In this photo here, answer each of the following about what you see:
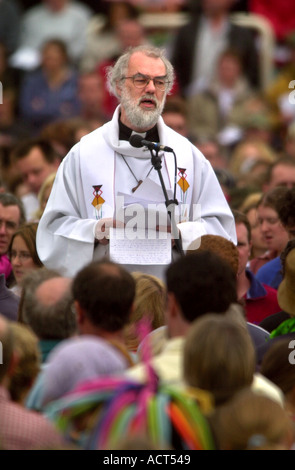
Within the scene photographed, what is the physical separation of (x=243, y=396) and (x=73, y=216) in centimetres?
346

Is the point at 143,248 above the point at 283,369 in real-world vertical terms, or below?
below

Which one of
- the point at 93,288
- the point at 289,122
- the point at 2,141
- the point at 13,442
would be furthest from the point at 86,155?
the point at 289,122

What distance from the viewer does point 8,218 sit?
8.39 metres

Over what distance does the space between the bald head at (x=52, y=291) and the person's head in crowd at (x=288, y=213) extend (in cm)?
240

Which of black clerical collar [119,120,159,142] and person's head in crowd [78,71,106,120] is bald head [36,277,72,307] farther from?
person's head in crowd [78,71,106,120]

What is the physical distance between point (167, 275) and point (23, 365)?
822 millimetres

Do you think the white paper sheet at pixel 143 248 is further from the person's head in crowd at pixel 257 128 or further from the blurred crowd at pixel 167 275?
the person's head in crowd at pixel 257 128

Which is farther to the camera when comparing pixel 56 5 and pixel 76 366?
pixel 56 5

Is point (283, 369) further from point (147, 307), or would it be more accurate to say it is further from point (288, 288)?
point (288, 288)

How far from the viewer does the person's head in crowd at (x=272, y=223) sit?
810cm

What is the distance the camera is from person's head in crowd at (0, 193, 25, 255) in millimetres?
8320

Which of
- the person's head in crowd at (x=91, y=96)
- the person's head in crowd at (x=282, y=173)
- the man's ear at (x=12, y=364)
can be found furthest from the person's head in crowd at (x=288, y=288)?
the person's head in crowd at (x=91, y=96)

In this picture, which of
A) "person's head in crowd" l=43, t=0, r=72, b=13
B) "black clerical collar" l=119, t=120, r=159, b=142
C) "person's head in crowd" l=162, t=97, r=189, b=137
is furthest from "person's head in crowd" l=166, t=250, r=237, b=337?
"person's head in crowd" l=43, t=0, r=72, b=13

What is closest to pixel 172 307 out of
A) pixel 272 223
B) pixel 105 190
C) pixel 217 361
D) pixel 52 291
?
pixel 52 291
